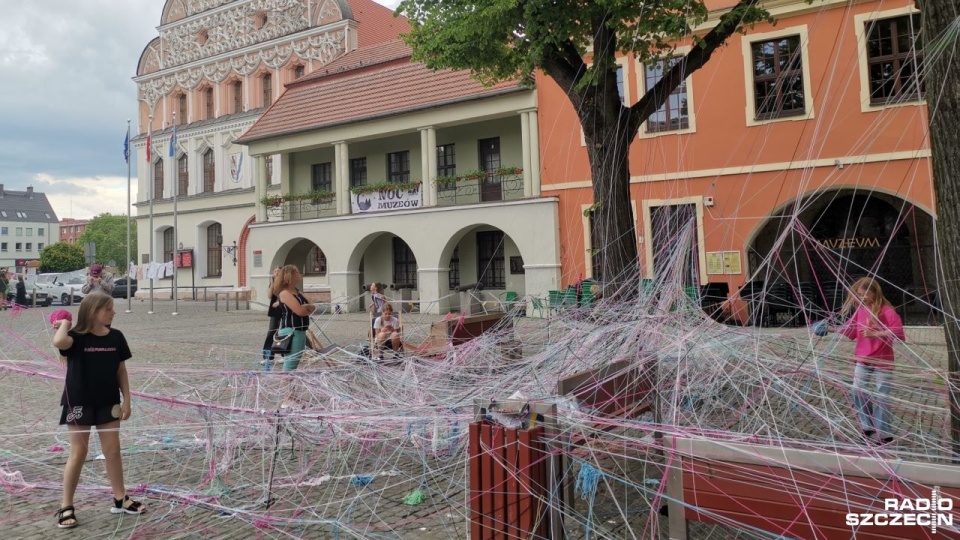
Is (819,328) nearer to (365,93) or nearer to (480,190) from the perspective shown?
(480,190)

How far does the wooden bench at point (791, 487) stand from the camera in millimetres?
2344

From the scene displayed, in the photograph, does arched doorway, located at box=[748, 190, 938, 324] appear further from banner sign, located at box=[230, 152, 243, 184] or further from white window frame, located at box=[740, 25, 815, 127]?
banner sign, located at box=[230, 152, 243, 184]

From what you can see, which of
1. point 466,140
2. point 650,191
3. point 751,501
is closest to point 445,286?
point 466,140

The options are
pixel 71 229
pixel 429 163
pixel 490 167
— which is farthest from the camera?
pixel 71 229

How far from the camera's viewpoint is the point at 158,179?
120 feet

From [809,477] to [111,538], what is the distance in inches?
152

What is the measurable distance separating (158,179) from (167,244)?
13.1 ft

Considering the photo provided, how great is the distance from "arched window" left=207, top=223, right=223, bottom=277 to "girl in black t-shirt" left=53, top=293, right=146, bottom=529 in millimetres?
30593

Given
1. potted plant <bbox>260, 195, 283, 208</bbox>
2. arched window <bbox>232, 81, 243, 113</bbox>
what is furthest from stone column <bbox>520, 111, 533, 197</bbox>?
arched window <bbox>232, 81, 243, 113</bbox>

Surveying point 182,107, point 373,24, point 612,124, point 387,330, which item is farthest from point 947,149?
point 182,107

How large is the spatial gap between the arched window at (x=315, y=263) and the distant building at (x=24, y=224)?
86.2 metres

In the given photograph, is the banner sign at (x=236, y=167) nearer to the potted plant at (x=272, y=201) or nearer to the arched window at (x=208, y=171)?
the arched window at (x=208, y=171)

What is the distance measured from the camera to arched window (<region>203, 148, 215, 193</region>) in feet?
112

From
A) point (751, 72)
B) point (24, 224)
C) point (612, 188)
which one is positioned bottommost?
point (612, 188)
